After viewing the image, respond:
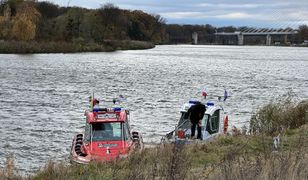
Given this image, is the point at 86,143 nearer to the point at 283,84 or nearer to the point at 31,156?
the point at 31,156

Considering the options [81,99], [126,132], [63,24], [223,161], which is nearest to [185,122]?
[126,132]

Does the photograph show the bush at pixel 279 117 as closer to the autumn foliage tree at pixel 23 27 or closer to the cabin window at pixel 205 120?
the cabin window at pixel 205 120

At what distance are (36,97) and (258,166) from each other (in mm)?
32112

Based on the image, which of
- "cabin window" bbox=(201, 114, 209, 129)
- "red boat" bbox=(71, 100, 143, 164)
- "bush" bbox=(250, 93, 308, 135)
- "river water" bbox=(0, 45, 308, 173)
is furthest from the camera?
"river water" bbox=(0, 45, 308, 173)

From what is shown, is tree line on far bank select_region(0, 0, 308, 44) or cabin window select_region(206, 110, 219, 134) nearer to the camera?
cabin window select_region(206, 110, 219, 134)

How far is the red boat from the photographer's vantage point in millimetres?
16984

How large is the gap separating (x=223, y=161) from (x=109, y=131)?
10.1 meters

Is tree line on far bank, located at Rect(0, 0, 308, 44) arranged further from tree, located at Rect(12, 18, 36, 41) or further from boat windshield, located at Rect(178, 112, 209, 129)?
boat windshield, located at Rect(178, 112, 209, 129)

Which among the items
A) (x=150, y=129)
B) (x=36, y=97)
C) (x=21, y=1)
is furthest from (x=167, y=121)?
(x=21, y=1)

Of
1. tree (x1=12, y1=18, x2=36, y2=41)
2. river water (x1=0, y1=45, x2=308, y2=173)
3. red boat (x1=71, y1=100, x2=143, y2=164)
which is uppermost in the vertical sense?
tree (x1=12, y1=18, x2=36, y2=41)

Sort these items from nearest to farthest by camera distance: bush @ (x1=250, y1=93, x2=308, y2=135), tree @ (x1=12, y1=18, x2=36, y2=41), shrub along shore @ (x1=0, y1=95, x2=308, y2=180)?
shrub along shore @ (x1=0, y1=95, x2=308, y2=180)
bush @ (x1=250, y1=93, x2=308, y2=135)
tree @ (x1=12, y1=18, x2=36, y2=41)

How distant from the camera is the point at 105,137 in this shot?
1794 centimetres

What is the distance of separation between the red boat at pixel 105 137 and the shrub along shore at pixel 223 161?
272 cm

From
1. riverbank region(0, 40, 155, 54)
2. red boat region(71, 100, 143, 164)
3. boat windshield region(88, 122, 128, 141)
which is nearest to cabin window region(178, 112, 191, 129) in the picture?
red boat region(71, 100, 143, 164)
